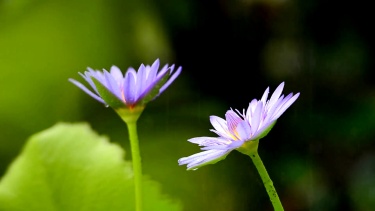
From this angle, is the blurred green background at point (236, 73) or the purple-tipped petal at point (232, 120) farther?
the blurred green background at point (236, 73)

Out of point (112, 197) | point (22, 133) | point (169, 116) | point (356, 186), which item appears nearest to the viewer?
point (112, 197)

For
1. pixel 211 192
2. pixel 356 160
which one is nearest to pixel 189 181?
pixel 211 192

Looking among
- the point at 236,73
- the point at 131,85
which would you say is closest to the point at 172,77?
the point at 131,85

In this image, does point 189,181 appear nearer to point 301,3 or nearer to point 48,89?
point 48,89

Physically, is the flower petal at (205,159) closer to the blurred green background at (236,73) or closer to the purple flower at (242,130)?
the purple flower at (242,130)

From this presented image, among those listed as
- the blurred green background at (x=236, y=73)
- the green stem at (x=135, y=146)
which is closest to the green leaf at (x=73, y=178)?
the green stem at (x=135, y=146)

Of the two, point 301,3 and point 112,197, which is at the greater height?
point 301,3
